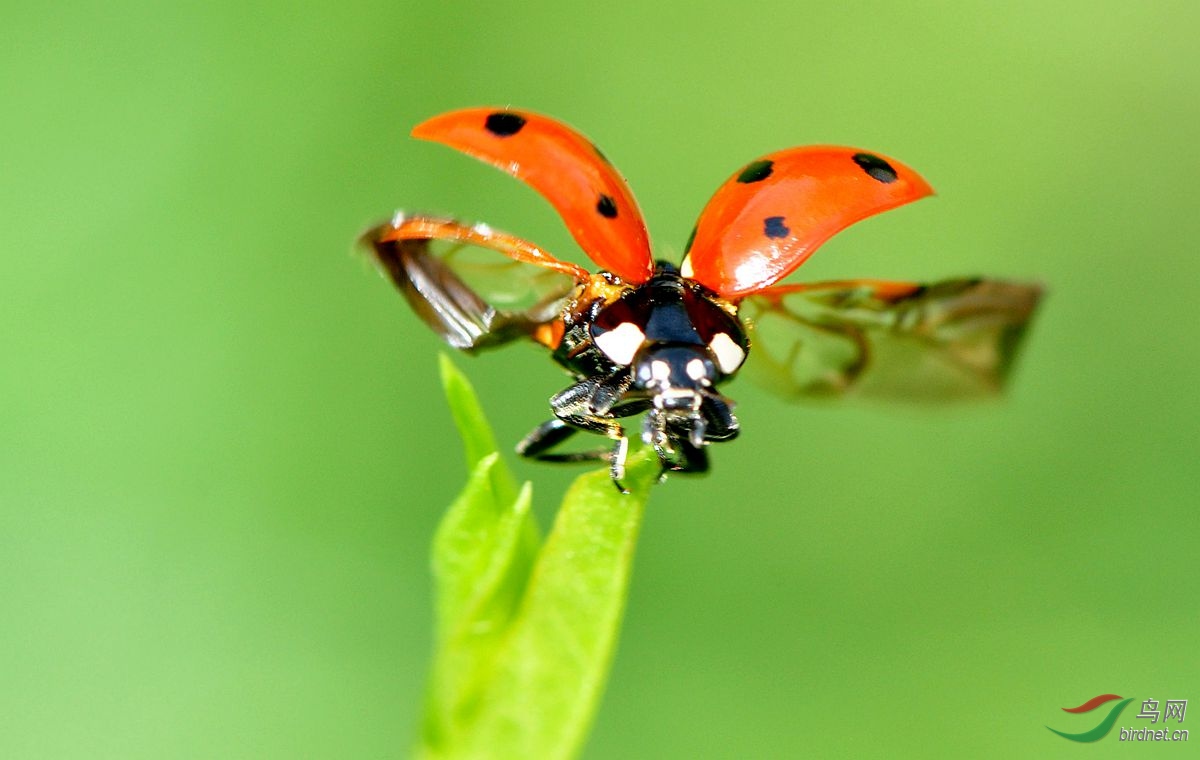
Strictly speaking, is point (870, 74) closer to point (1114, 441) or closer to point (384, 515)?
point (1114, 441)

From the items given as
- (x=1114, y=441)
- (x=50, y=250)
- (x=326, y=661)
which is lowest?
(x=326, y=661)

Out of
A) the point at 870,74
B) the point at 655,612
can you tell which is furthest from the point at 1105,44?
the point at 655,612

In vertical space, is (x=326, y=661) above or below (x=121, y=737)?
above

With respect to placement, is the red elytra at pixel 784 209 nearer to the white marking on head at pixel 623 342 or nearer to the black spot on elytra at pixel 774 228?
the black spot on elytra at pixel 774 228

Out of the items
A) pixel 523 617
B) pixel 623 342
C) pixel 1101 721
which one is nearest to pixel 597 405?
pixel 623 342

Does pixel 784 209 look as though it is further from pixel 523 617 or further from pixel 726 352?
pixel 523 617

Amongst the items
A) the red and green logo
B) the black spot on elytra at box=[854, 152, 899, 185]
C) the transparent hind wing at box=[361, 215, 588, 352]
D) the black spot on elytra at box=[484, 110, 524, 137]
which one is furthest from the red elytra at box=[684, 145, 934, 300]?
the red and green logo

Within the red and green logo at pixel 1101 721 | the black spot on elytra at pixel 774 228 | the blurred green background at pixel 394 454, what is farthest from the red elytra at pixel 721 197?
the red and green logo at pixel 1101 721

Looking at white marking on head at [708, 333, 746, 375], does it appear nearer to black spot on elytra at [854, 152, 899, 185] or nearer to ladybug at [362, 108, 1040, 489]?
ladybug at [362, 108, 1040, 489]

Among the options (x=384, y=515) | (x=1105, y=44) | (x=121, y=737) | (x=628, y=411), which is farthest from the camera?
(x=1105, y=44)
